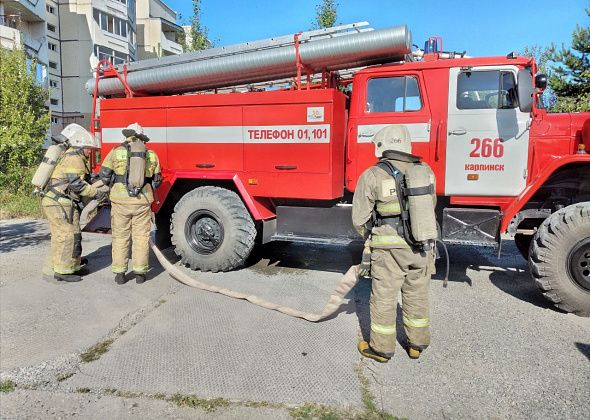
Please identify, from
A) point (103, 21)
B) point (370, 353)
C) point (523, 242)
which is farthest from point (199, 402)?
point (103, 21)

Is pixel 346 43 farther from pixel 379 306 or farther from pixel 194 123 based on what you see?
pixel 379 306

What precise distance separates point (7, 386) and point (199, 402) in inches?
53.7

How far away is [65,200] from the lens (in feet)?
17.6

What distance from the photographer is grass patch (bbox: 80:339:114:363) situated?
11.3ft

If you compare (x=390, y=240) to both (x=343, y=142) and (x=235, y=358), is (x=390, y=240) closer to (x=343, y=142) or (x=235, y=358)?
(x=235, y=358)

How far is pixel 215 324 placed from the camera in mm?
4125

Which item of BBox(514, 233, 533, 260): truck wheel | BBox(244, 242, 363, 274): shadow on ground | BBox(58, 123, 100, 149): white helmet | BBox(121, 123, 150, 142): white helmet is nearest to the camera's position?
BBox(121, 123, 150, 142): white helmet

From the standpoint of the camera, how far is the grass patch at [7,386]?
2998 mm

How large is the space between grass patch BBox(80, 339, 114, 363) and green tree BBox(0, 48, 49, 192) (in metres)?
11.0

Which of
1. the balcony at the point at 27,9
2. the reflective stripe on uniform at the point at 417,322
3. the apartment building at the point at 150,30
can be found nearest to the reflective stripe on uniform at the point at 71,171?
the reflective stripe on uniform at the point at 417,322

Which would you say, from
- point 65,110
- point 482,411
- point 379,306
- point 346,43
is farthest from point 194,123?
point 65,110

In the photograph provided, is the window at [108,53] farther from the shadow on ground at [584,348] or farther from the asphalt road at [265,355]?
the shadow on ground at [584,348]

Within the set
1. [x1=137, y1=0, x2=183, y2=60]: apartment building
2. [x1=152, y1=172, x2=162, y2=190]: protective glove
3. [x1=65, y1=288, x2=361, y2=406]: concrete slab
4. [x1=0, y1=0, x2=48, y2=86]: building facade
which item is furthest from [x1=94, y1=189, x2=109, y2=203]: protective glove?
[x1=137, y1=0, x2=183, y2=60]: apartment building

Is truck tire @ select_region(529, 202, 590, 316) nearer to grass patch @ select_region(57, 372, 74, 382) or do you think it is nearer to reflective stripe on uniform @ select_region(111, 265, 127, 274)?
grass patch @ select_region(57, 372, 74, 382)
